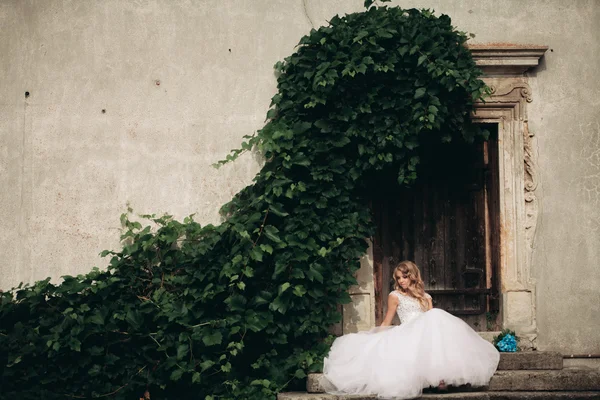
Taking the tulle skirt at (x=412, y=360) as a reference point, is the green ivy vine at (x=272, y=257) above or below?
above

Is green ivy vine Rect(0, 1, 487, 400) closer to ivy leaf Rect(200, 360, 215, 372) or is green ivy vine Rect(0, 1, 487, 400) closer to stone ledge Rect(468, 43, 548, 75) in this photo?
ivy leaf Rect(200, 360, 215, 372)

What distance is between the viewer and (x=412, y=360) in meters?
5.58

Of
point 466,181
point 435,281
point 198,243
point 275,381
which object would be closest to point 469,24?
point 466,181

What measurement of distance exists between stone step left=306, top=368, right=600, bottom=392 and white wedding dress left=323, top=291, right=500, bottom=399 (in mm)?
115

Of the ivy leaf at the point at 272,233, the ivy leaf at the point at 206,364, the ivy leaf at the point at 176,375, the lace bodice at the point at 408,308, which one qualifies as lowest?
the ivy leaf at the point at 176,375

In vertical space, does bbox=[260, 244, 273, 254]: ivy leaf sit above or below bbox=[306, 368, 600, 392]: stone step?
above

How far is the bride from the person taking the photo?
5527 millimetres

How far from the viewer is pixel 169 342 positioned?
6.20 m

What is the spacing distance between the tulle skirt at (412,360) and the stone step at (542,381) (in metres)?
0.11

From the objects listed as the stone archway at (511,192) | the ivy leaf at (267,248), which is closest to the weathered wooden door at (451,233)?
the stone archway at (511,192)

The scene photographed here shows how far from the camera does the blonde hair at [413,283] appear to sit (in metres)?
6.28

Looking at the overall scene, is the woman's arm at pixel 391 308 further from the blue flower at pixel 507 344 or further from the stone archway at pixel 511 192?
the blue flower at pixel 507 344

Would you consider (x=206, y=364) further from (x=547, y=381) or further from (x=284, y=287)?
(x=547, y=381)

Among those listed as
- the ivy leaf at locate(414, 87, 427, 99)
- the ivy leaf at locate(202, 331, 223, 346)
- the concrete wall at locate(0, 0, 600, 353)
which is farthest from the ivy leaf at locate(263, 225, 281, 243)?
the ivy leaf at locate(414, 87, 427, 99)
